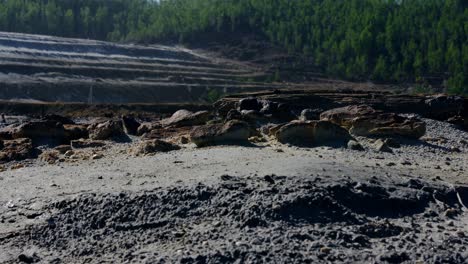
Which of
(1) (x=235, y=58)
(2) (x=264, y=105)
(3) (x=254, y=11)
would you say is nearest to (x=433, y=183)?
(2) (x=264, y=105)

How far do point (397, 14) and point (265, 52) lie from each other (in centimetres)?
1983

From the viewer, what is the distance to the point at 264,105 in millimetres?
26891

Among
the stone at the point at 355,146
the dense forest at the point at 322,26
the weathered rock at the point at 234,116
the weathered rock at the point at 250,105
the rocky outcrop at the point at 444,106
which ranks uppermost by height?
the stone at the point at 355,146

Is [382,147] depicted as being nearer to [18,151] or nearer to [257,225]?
[257,225]

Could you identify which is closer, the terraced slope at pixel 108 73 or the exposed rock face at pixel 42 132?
the exposed rock face at pixel 42 132

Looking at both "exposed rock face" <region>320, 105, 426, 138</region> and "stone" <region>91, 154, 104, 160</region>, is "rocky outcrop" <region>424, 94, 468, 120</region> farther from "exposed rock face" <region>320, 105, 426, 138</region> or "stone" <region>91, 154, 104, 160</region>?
"stone" <region>91, 154, 104, 160</region>

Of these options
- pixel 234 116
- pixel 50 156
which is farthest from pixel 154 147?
pixel 234 116

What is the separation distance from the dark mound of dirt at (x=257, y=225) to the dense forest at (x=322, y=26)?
211 ft

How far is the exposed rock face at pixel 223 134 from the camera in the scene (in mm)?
19578

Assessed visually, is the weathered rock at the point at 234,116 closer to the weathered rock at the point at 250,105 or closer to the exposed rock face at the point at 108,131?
the weathered rock at the point at 250,105

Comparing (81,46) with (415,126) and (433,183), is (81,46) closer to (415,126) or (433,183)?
(415,126)

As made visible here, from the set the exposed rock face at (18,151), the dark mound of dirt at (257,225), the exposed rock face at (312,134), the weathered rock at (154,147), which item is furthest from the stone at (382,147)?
the exposed rock face at (18,151)

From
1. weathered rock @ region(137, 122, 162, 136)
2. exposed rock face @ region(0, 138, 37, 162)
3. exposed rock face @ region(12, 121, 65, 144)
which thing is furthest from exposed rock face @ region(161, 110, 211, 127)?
exposed rock face @ region(0, 138, 37, 162)

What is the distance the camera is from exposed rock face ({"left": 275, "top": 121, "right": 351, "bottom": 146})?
19.5m
